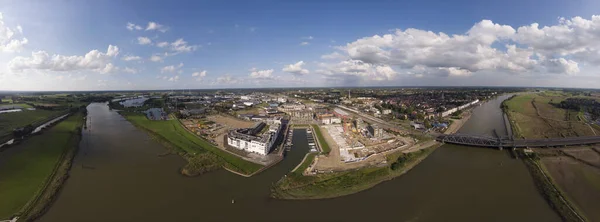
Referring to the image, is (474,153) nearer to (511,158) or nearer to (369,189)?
(511,158)

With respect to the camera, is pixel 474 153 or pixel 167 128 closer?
pixel 474 153

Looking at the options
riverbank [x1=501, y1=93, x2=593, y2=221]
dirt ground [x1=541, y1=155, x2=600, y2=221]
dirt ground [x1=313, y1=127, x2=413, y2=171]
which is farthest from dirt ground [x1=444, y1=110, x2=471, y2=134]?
dirt ground [x1=313, y1=127, x2=413, y2=171]

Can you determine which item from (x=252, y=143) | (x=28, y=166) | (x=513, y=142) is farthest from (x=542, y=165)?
(x=28, y=166)

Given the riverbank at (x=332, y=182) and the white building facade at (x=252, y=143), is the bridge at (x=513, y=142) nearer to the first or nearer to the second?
the riverbank at (x=332, y=182)

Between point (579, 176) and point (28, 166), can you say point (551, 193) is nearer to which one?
point (579, 176)

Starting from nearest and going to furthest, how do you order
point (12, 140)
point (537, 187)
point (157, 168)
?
point (537, 187)
point (157, 168)
point (12, 140)

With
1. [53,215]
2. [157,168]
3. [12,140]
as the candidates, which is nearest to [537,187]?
[157,168]
